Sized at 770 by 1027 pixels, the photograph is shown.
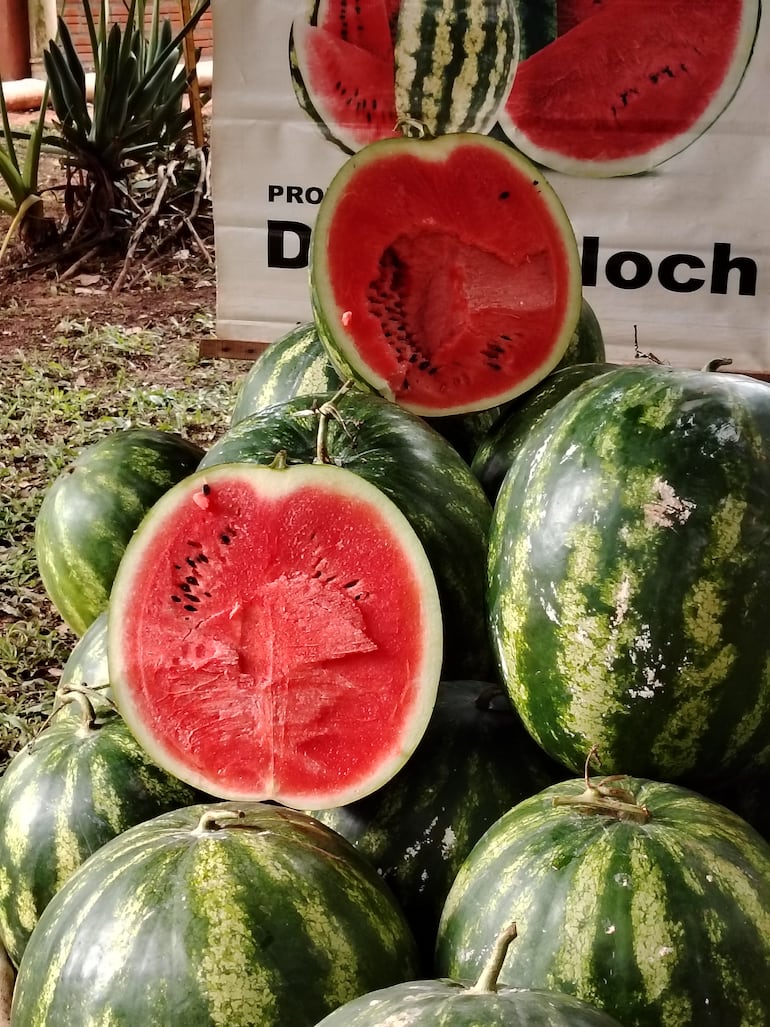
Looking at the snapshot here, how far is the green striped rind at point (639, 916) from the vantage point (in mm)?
948

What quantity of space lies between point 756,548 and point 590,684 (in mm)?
220

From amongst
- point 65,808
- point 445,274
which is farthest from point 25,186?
point 65,808

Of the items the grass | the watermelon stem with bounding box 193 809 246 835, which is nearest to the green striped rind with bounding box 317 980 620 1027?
the watermelon stem with bounding box 193 809 246 835

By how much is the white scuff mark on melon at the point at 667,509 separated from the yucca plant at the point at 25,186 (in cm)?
545

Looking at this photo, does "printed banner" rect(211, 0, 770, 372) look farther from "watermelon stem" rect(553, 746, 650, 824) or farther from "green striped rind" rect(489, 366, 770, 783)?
"watermelon stem" rect(553, 746, 650, 824)

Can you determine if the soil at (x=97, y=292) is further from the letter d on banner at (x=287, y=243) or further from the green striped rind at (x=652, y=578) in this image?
the green striped rind at (x=652, y=578)

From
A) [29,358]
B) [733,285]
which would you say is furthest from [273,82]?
[29,358]

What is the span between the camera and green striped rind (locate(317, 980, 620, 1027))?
0.74 meters

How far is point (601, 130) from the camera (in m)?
2.87

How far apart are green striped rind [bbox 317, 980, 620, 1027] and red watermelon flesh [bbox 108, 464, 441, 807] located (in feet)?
1.47

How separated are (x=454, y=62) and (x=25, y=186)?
14.1 feet

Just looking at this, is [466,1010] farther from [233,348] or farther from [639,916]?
[233,348]

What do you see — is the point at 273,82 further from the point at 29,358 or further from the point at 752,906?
the point at 29,358

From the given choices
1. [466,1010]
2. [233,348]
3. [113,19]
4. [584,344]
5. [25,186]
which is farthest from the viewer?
[113,19]
